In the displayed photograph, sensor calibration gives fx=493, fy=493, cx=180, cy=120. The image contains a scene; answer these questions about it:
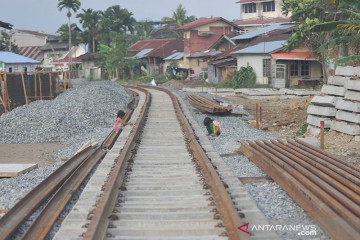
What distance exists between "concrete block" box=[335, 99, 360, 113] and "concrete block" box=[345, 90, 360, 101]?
0.20m

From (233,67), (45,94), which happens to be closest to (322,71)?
(233,67)

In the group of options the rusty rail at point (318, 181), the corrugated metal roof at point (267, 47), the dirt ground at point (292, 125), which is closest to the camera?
the rusty rail at point (318, 181)

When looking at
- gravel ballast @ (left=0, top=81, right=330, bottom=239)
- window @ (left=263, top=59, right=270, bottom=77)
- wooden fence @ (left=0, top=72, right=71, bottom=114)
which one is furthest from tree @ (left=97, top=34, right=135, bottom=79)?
gravel ballast @ (left=0, top=81, right=330, bottom=239)

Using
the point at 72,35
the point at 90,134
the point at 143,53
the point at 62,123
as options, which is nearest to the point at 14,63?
the point at 143,53

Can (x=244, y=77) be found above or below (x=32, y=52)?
below

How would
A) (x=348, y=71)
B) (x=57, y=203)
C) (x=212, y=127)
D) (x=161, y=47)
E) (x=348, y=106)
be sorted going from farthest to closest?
(x=161, y=47)
(x=348, y=71)
(x=348, y=106)
(x=212, y=127)
(x=57, y=203)

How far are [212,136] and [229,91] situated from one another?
2373 cm

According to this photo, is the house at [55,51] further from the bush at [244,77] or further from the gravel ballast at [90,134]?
the gravel ballast at [90,134]

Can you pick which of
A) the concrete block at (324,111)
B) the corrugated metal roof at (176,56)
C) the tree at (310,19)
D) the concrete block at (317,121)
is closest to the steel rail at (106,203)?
the concrete block at (317,121)

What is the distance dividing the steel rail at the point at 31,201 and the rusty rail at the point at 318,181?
154 inches

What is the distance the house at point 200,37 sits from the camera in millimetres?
58750

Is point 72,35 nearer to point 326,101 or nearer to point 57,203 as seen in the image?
point 326,101

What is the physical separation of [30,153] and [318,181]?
10477mm

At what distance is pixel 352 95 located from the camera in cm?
1513
